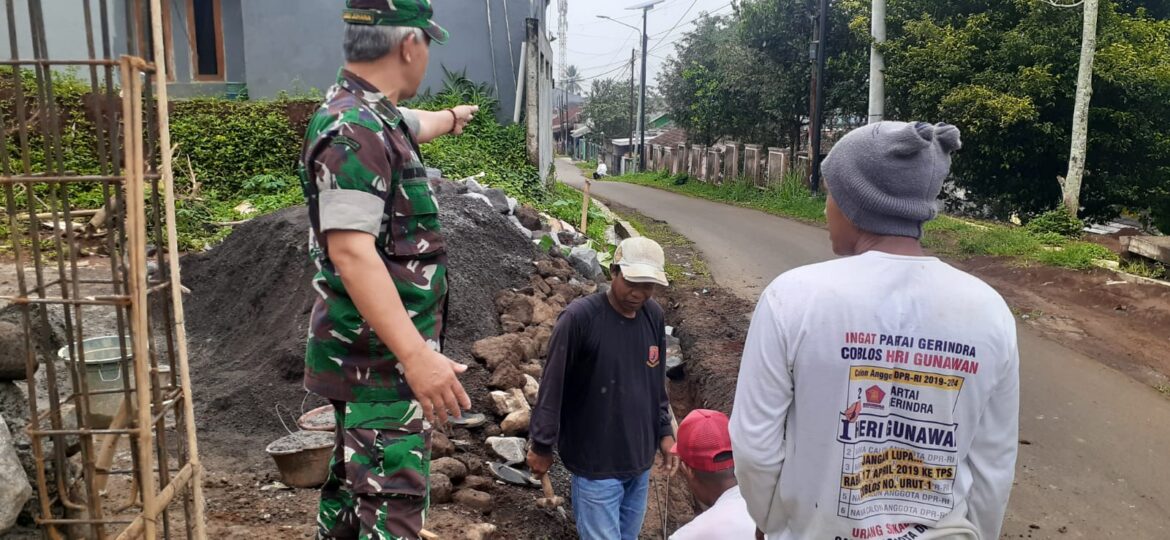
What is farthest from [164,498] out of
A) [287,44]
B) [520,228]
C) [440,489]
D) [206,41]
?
[206,41]

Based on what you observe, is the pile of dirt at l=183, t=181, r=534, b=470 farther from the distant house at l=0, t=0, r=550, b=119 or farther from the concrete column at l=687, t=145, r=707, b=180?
the concrete column at l=687, t=145, r=707, b=180

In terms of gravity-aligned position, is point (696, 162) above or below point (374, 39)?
below

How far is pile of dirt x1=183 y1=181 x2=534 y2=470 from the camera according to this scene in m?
5.07

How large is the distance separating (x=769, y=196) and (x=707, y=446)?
19405mm

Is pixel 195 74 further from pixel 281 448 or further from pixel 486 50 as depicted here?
pixel 281 448

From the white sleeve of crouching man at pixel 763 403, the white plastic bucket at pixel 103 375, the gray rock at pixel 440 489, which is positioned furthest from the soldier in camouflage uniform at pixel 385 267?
the gray rock at pixel 440 489

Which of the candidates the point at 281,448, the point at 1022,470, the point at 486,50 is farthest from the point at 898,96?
the point at 281,448

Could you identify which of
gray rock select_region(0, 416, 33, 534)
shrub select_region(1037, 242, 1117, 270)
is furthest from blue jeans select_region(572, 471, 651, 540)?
shrub select_region(1037, 242, 1117, 270)

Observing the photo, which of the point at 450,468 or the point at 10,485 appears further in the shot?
the point at 450,468

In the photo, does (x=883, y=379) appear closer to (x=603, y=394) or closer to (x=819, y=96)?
(x=603, y=394)

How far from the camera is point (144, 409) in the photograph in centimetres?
216

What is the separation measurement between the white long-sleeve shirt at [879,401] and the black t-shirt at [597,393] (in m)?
1.60

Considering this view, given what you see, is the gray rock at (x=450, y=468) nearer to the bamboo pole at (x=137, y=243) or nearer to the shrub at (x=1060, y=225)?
the bamboo pole at (x=137, y=243)

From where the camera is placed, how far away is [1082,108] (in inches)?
484
